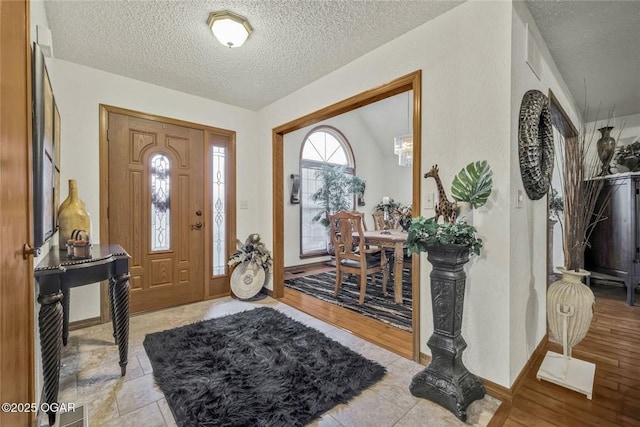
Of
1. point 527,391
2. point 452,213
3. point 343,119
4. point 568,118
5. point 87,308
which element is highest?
point 343,119

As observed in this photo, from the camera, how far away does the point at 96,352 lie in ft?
7.35

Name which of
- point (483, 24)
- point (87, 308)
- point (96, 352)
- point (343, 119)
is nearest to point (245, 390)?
point (96, 352)

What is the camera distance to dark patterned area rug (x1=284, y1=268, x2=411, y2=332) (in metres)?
2.95

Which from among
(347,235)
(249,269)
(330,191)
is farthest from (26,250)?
(330,191)

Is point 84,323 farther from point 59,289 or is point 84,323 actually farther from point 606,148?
point 606,148

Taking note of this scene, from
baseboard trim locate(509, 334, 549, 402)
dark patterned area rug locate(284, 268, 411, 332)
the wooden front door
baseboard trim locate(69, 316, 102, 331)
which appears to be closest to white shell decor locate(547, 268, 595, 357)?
baseboard trim locate(509, 334, 549, 402)

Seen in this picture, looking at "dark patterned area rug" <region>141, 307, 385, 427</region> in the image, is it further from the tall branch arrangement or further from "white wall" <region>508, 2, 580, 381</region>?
the tall branch arrangement

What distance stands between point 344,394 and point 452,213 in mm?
1275

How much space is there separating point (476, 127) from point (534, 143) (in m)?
0.40

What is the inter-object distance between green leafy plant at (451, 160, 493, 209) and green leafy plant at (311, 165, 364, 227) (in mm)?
3689

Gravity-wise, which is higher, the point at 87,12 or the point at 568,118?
the point at 87,12

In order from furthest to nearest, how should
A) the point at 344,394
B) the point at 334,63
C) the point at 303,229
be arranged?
1. the point at 303,229
2. the point at 334,63
3. the point at 344,394

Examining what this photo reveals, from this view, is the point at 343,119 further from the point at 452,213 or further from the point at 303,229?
the point at 452,213

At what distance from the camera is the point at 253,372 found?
6.36ft
